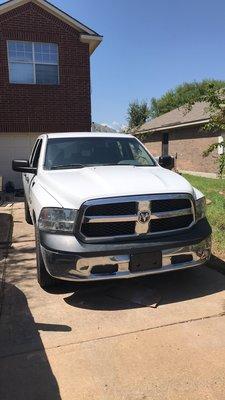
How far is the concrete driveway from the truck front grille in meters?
0.78

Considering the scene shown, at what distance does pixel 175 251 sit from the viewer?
4637 mm

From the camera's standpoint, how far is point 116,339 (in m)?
3.90

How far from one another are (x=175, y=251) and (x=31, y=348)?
1.77 metres

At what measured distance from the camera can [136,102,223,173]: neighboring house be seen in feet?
69.8

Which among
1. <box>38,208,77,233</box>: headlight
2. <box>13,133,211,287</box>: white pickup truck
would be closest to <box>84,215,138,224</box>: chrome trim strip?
<box>13,133,211,287</box>: white pickup truck

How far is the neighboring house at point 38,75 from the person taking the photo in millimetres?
15367

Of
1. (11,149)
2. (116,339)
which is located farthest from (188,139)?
(116,339)

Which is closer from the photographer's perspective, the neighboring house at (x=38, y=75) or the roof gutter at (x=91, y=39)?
the neighboring house at (x=38, y=75)

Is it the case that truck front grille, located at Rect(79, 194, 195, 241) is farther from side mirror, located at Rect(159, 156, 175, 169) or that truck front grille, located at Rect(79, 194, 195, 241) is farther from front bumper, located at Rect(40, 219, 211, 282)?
side mirror, located at Rect(159, 156, 175, 169)

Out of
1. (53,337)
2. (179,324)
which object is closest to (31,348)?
(53,337)

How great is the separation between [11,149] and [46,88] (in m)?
2.54

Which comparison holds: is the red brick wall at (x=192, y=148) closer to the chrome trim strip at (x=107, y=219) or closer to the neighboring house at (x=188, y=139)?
the neighboring house at (x=188, y=139)

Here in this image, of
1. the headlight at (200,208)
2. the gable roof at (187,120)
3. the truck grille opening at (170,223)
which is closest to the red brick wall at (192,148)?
the gable roof at (187,120)

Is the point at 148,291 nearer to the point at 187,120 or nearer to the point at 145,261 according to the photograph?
the point at 145,261
